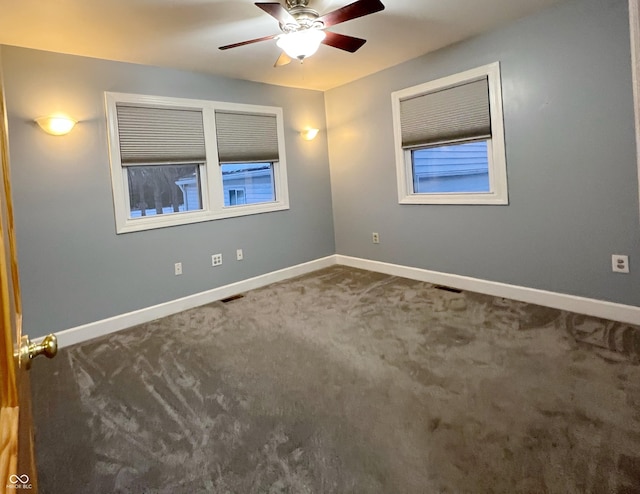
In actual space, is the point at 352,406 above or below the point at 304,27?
below

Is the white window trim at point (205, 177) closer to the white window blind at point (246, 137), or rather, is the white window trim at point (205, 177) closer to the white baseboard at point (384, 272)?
the white window blind at point (246, 137)

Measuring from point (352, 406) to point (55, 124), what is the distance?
9.72ft

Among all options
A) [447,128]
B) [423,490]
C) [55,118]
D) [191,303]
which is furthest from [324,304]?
[55,118]

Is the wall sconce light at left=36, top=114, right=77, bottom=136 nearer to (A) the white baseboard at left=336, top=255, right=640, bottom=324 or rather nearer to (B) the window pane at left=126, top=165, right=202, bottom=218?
(B) the window pane at left=126, top=165, right=202, bottom=218

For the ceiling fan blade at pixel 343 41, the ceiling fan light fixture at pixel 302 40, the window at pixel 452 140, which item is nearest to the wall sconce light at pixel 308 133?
the window at pixel 452 140

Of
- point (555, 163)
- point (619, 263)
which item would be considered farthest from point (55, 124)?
point (619, 263)

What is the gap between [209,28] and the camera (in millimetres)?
2939

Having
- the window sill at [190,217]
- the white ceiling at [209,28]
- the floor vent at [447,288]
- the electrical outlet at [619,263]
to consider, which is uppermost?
the white ceiling at [209,28]

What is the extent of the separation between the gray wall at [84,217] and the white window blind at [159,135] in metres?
0.16

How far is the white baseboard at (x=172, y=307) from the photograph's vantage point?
10.9ft

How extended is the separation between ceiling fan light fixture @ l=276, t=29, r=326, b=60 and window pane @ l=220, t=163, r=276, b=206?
1927 millimetres

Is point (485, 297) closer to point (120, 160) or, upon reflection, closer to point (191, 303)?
point (191, 303)

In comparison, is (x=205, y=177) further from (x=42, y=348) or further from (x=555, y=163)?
(x=42, y=348)

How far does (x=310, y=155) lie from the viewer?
500 cm
